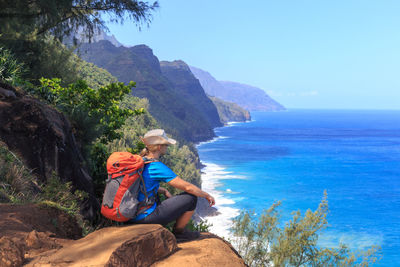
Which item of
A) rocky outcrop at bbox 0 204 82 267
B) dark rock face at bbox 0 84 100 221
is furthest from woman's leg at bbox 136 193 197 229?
dark rock face at bbox 0 84 100 221

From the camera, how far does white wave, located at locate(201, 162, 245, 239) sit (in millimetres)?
50094

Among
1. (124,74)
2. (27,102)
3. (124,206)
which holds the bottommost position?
(124,206)

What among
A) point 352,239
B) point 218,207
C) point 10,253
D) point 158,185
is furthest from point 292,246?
point 218,207

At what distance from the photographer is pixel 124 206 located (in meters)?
4.14

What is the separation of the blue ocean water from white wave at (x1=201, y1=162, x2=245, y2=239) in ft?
0.57

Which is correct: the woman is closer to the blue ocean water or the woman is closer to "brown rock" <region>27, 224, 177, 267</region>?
"brown rock" <region>27, 224, 177, 267</region>

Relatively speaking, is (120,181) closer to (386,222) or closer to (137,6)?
(137,6)

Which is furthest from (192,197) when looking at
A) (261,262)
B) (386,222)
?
(386,222)

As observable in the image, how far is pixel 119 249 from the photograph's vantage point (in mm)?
3484

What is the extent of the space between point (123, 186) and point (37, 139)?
319cm

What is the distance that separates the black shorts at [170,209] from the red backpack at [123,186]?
0.92ft

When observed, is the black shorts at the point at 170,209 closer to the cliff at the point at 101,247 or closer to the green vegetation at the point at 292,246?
the cliff at the point at 101,247

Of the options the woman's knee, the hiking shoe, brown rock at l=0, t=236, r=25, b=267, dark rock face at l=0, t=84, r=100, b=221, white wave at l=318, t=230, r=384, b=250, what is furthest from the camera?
white wave at l=318, t=230, r=384, b=250

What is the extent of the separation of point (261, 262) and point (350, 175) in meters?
82.7
